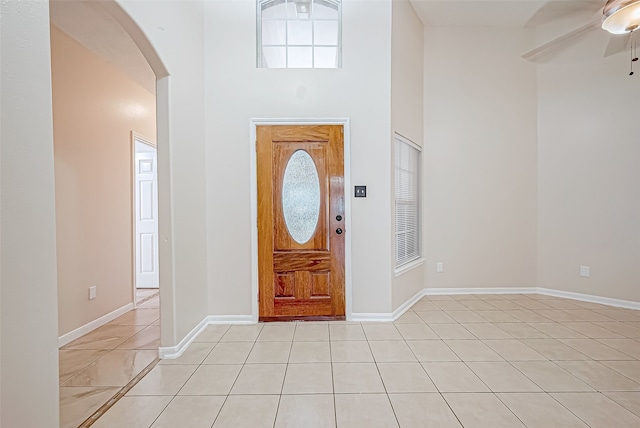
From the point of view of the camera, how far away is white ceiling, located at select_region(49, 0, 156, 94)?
235 cm

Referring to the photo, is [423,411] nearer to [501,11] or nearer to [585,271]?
[585,271]

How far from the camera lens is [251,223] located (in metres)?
3.25

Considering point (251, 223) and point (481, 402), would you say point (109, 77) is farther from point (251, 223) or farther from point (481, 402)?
point (481, 402)

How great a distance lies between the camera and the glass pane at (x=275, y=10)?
3314mm

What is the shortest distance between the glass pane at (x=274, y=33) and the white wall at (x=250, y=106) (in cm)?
15

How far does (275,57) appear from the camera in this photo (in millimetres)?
3346

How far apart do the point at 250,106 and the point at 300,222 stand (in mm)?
1309

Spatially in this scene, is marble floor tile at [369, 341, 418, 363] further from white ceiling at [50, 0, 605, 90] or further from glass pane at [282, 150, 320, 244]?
white ceiling at [50, 0, 605, 90]

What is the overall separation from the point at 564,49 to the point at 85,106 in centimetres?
555

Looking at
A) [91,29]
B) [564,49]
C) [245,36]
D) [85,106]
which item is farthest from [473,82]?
[85,106]

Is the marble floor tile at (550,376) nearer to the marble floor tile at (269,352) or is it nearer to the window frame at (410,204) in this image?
the window frame at (410,204)

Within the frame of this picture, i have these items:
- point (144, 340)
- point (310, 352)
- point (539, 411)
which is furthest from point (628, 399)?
point (144, 340)

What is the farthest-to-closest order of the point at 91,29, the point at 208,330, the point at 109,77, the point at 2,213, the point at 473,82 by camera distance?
the point at 473,82, the point at 109,77, the point at 208,330, the point at 91,29, the point at 2,213

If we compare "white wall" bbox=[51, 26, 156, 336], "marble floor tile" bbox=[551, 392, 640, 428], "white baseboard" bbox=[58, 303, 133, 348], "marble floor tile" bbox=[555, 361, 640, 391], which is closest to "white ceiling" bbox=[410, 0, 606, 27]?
"white wall" bbox=[51, 26, 156, 336]
